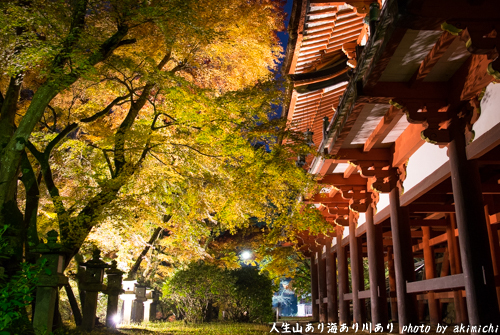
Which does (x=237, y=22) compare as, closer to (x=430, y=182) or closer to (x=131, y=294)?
(x=430, y=182)

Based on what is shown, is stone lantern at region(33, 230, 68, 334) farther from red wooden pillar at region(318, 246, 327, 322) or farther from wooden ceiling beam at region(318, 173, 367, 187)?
red wooden pillar at region(318, 246, 327, 322)

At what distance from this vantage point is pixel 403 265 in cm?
780

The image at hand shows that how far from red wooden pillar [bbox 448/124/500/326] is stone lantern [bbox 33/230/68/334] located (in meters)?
7.71

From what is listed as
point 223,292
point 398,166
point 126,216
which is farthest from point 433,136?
point 223,292

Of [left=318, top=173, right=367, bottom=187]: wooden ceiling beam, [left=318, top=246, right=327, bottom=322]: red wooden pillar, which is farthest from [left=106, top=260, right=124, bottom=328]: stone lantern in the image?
[left=318, top=246, right=327, bottom=322]: red wooden pillar

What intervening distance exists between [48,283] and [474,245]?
848 centimetres

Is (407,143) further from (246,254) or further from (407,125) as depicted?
(246,254)

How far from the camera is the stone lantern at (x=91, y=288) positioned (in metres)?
11.5

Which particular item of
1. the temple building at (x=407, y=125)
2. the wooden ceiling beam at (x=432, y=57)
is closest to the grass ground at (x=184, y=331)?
the temple building at (x=407, y=125)

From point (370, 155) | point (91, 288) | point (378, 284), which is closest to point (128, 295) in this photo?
point (91, 288)

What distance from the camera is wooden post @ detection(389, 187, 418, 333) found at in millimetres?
7727

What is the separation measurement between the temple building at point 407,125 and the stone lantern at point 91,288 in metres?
7.26

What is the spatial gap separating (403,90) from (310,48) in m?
3.22

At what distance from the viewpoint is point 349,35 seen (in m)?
8.38
